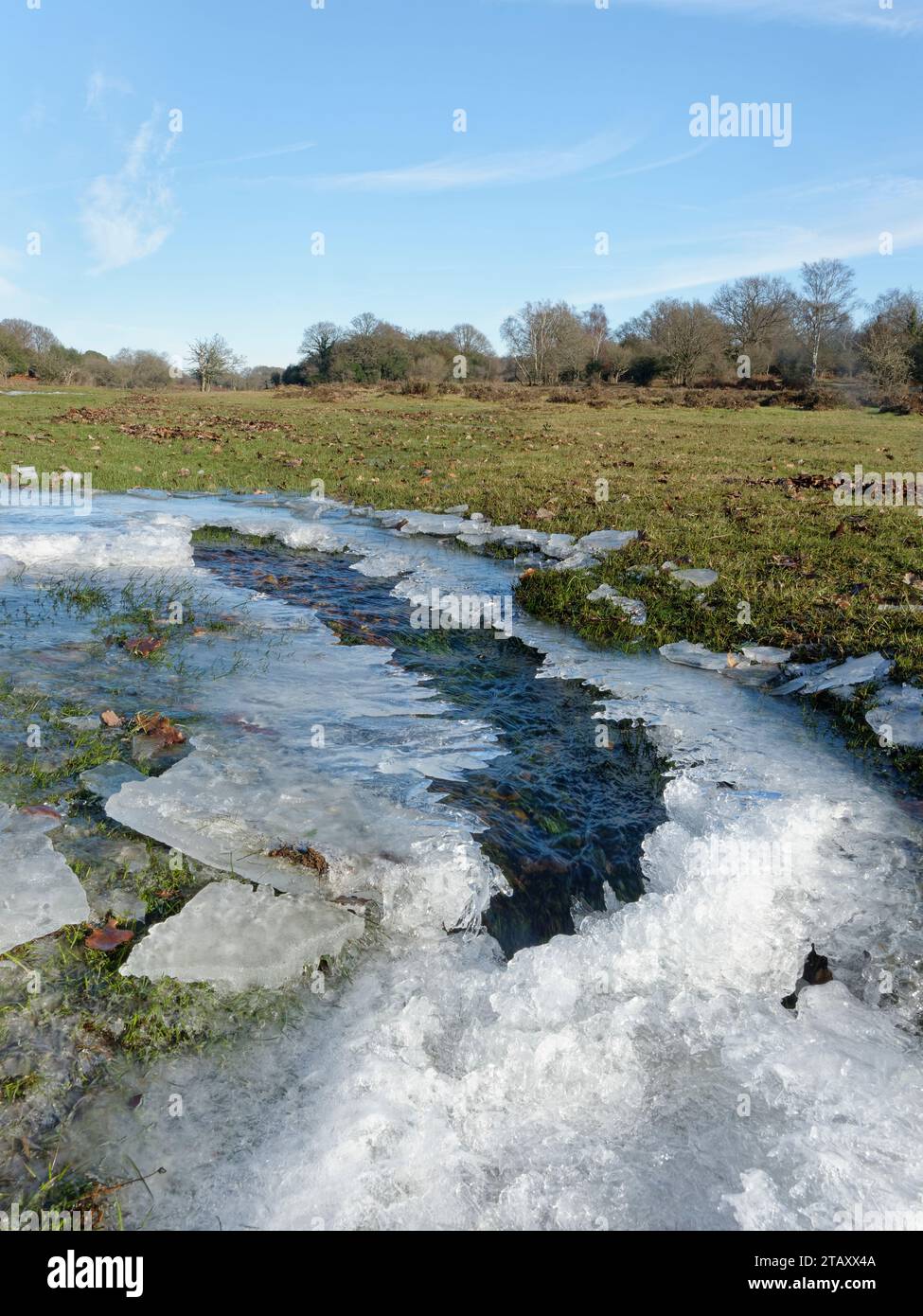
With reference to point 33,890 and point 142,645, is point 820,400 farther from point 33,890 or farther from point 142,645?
point 33,890

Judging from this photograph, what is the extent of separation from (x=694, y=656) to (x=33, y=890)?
4982mm

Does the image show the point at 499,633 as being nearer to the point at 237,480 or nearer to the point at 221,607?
the point at 221,607

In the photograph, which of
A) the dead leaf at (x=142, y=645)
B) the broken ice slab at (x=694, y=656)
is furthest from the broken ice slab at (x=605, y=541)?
the dead leaf at (x=142, y=645)

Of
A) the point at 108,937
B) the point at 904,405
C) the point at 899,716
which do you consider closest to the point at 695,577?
the point at 899,716

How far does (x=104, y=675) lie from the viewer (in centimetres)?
537

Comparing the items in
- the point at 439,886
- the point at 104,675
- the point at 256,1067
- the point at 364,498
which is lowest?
the point at 256,1067

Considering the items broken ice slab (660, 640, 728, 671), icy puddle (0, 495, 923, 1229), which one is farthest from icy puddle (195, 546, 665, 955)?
broken ice slab (660, 640, 728, 671)

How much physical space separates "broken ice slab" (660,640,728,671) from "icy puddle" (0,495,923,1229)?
0.16 meters

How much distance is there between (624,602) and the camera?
24.4 feet

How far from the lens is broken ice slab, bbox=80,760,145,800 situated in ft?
12.8

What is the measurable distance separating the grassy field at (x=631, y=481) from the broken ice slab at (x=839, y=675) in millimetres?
163

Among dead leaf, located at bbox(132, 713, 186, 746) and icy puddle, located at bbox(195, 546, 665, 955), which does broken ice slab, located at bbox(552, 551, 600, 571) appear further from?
dead leaf, located at bbox(132, 713, 186, 746)
